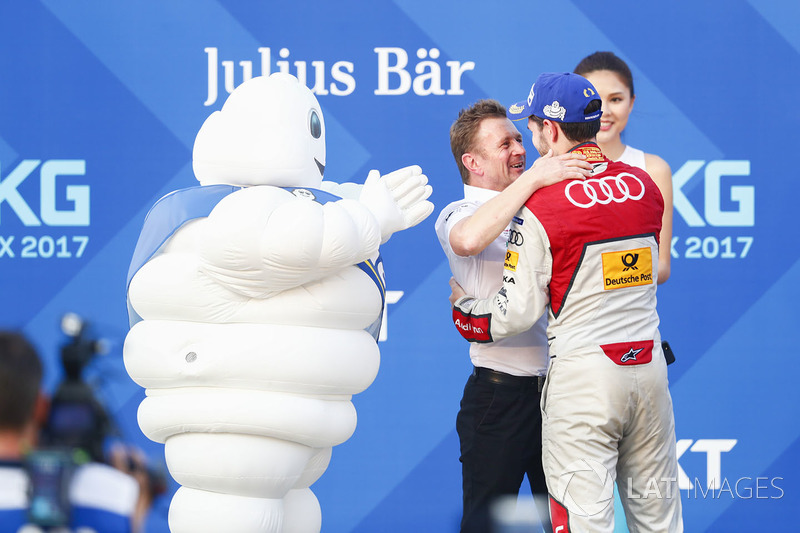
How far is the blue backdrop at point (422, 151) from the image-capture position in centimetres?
360

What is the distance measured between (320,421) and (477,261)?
0.67 metres

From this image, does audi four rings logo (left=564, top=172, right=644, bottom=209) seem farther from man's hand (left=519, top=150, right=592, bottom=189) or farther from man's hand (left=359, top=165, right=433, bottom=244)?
man's hand (left=359, top=165, right=433, bottom=244)

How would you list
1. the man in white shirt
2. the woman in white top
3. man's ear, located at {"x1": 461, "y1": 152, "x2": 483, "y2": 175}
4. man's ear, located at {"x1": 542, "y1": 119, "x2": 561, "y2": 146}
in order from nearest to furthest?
man's ear, located at {"x1": 542, "y1": 119, "x2": 561, "y2": 146}
the man in white shirt
man's ear, located at {"x1": 461, "y1": 152, "x2": 483, "y2": 175}
the woman in white top

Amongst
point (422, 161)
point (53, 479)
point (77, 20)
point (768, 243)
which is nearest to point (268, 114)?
point (53, 479)

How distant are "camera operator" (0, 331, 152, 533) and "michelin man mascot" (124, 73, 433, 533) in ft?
2.39

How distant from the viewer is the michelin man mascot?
210 cm

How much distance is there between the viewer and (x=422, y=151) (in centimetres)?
362

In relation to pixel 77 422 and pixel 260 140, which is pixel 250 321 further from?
pixel 77 422

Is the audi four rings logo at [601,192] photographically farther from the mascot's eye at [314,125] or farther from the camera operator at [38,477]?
the camera operator at [38,477]

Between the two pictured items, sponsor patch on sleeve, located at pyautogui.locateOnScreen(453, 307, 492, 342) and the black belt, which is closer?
sponsor patch on sleeve, located at pyautogui.locateOnScreen(453, 307, 492, 342)

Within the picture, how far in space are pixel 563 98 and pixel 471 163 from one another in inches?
20.3

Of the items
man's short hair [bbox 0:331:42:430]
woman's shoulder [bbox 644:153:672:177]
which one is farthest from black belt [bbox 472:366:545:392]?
Result: man's short hair [bbox 0:331:42:430]

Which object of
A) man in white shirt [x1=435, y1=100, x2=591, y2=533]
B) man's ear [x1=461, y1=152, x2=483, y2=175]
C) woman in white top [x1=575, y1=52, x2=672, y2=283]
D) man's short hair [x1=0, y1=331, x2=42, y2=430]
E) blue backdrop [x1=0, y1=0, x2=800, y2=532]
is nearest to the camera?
man's short hair [x1=0, y1=331, x2=42, y2=430]

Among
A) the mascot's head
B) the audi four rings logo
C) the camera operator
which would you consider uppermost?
the mascot's head
